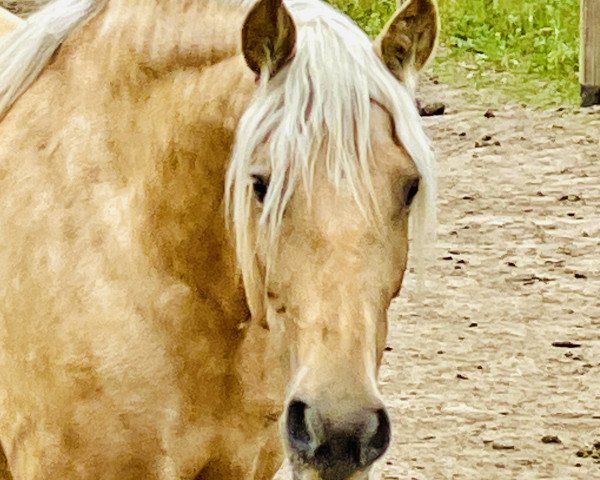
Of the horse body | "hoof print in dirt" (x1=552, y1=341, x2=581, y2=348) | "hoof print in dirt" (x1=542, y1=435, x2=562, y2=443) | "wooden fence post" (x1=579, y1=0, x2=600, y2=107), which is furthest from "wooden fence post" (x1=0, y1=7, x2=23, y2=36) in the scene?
"wooden fence post" (x1=579, y1=0, x2=600, y2=107)

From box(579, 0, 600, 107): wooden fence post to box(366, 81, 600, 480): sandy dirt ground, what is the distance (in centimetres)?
38

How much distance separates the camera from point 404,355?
562 cm

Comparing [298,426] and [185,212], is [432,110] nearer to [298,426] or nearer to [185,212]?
[185,212]

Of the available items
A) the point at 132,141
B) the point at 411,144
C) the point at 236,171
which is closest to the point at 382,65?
the point at 411,144

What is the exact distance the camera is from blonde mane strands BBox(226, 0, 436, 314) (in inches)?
97.4

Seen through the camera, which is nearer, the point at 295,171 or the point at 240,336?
the point at 295,171

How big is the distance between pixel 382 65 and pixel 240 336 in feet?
2.19

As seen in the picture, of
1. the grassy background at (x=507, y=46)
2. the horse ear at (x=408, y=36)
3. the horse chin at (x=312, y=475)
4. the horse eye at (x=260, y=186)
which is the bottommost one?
the grassy background at (x=507, y=46)

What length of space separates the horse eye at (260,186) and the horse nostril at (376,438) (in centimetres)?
45

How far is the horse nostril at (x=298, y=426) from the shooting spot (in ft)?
7.92

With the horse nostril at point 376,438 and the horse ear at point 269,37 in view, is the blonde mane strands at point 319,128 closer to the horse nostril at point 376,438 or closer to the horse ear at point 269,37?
the horse ear at point 269,37

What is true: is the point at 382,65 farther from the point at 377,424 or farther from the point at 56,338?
the point at 56,338

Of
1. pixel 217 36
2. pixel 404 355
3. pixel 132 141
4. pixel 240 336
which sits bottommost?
pixel 404 355

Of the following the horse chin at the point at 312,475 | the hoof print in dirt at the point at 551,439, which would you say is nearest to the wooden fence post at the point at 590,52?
the hoof print in dirt at the point at 551,439
